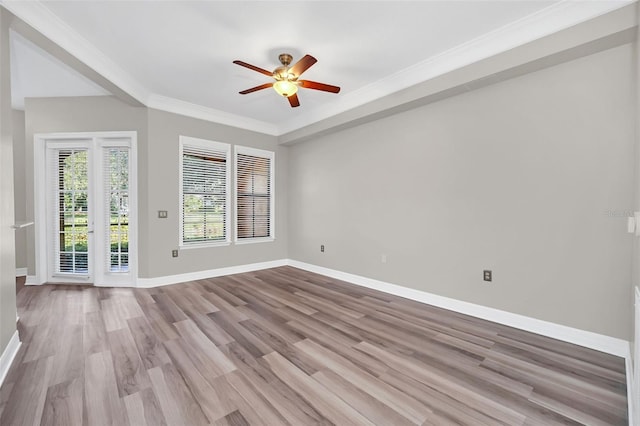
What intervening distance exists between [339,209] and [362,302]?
1699 mm

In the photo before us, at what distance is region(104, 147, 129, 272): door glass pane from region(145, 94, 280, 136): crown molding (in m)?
0.90

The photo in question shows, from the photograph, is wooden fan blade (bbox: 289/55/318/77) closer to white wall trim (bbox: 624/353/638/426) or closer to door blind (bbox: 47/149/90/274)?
white wall trim (bbox: 624/353/638/426)

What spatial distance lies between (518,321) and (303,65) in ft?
10.9

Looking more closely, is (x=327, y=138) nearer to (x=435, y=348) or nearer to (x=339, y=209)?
(x=339, y=209)

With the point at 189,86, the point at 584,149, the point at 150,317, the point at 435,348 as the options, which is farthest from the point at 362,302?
the point at 189,86

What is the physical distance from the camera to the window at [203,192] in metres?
4.49

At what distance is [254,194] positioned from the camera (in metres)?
5.34

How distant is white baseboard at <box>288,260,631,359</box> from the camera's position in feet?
7.33

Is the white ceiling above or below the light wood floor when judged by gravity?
above

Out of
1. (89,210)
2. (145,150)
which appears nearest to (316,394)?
(145,150)

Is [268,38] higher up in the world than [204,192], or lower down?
higher up

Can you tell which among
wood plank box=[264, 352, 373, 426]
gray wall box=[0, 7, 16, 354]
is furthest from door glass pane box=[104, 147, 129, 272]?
wood plank box=[264, 352, 373, 426]

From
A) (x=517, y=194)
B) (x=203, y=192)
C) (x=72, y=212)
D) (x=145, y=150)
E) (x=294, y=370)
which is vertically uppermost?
(x=145, y=150)

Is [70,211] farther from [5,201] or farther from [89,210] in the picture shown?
[5,201]
